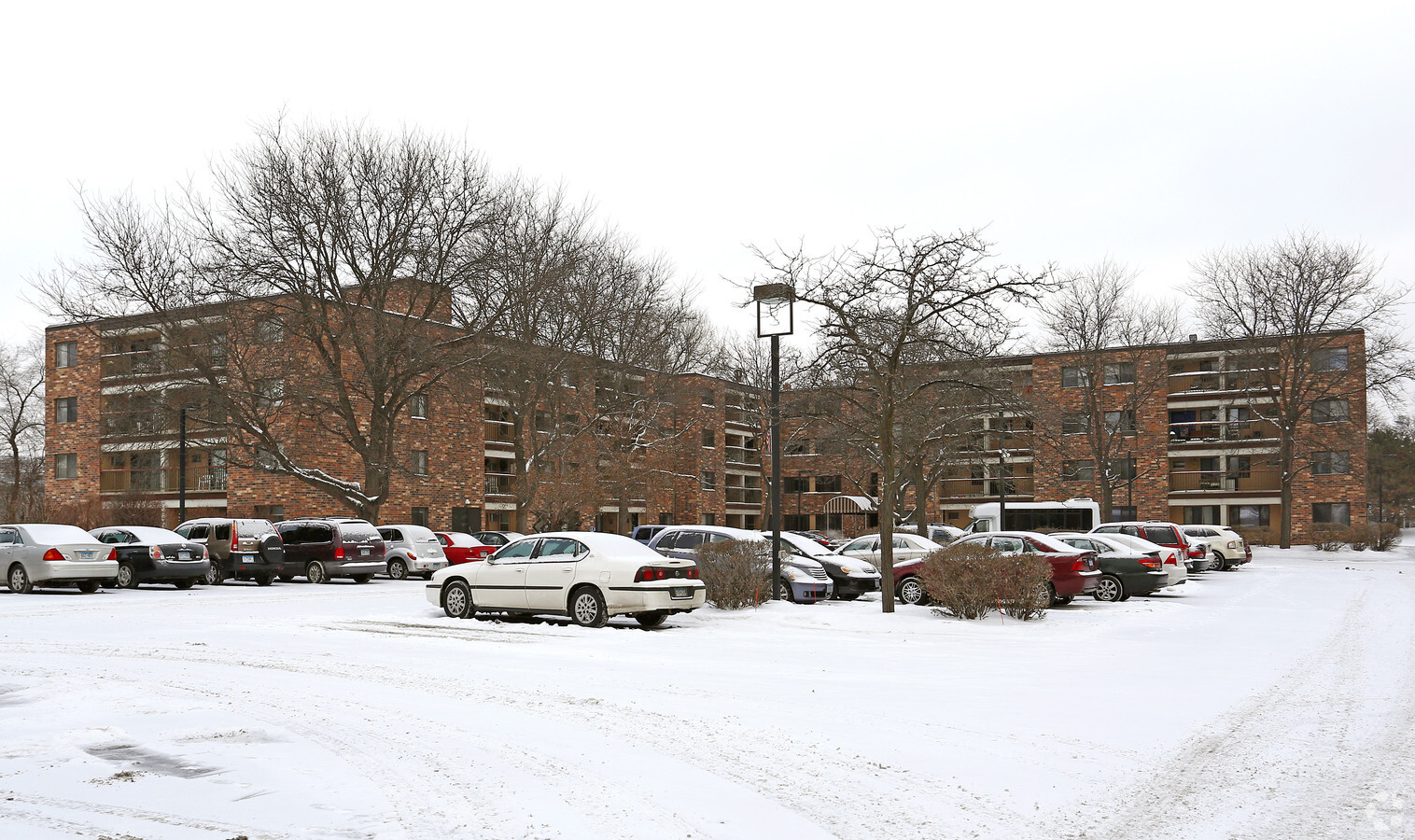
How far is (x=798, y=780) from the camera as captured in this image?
22.3 ft

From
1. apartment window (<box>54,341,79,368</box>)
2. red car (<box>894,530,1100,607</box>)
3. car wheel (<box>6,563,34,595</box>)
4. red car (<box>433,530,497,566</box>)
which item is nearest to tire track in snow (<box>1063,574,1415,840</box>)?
red car (<box>894,530,1100,607</box>)

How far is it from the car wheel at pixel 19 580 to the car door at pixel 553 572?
13.5 meters

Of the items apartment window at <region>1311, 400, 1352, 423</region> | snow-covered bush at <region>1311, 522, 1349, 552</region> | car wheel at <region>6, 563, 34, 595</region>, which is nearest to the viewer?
car wheel at <region>6, 563, 34, 595</region>

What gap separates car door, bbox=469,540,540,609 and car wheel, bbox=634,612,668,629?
182 centimetres

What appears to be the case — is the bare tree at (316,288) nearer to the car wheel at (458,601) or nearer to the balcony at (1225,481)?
the car wheel at (458,601)

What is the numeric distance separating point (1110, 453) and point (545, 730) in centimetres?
6421

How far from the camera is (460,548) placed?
115 feet

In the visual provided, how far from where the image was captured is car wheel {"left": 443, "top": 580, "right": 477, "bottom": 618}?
17719 millimetres

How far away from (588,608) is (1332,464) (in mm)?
58408

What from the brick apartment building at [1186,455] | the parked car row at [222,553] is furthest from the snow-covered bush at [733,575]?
the brick apartment building at [1186,455]

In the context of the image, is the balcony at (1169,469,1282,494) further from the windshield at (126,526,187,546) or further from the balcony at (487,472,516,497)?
the windshield at (126,526,187,546)

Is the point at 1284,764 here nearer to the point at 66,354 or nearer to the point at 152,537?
the point at 152,537

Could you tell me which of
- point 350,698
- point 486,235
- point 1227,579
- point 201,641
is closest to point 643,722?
point 350,698

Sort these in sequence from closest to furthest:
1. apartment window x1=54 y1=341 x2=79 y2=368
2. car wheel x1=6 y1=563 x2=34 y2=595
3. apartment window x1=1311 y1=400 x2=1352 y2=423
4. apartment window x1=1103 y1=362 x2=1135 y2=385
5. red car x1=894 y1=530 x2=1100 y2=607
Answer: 1. red car x1=894 y1=530 x2=1100 y2=607
2. car wheel x1=6 y1=563 x2=34 y2=595
3. apartment window x1=1311 y1=400 x2=1352 y2=423
4. apartment window x1=54 y1=341 x2=79 y2=368
5. apartment window x1=1103 y1=362 x2=1135 y2=385
